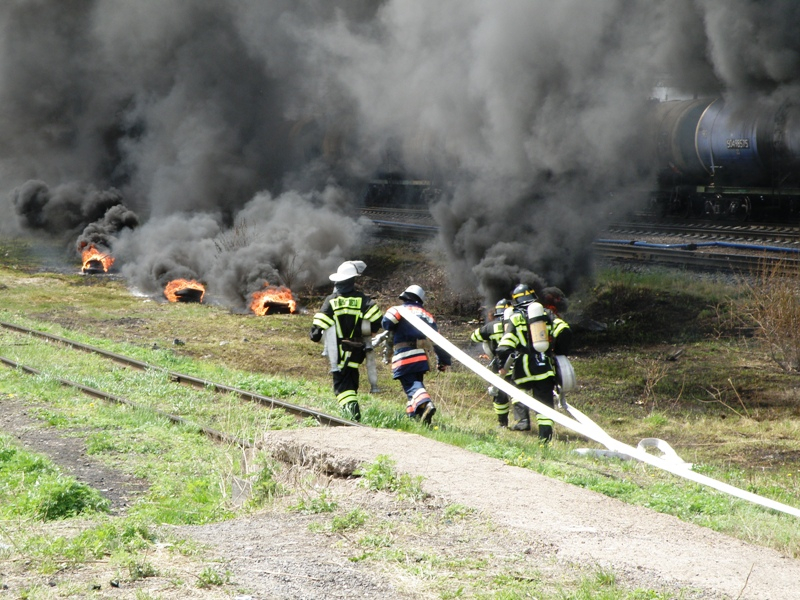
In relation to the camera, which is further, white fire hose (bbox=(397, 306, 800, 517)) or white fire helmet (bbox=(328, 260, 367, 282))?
white fire helmet (bbox=(328, 260, 367, 282))

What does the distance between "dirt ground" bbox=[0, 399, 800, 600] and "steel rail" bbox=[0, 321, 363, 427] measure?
6.76 ft

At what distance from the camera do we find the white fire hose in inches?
199

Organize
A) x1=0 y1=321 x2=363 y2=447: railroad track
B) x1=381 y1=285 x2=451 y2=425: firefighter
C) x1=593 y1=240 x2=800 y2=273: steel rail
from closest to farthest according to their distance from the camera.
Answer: x1=0 y1=321 x2=363 y2=447: railroad track
x1=381 y1=285 x2=451 y2=425: firefighter
x1=593 y1=240 x2=800 y2=273: steel rail

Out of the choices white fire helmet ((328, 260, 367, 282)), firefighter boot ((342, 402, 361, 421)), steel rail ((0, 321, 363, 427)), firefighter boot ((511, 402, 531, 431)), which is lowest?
firefighter boot ((511, 402, 531, 431))

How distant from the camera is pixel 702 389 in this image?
11.6 meters

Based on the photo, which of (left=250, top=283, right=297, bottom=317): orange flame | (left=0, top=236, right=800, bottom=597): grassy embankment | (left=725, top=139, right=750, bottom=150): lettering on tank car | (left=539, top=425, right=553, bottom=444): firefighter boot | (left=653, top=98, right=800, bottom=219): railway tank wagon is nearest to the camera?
(left=0, top=236, right=800, bottom=597): grassy embankment

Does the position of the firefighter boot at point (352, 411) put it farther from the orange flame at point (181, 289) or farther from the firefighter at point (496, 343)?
the orange flame at point (181, 289)

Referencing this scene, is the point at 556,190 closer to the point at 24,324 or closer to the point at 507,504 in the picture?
the point at 24,324

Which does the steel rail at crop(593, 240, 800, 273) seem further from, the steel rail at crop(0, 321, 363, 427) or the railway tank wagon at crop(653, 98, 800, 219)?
the steel rail at crop(0, 321, 363, 427)

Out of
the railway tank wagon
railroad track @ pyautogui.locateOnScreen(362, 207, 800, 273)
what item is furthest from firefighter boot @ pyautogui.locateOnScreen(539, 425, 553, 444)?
the railway tank wagon

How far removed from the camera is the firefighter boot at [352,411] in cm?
762

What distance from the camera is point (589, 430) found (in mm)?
6484

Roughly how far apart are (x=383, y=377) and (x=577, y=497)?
786 cm

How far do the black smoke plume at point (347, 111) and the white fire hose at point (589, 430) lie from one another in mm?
8178
